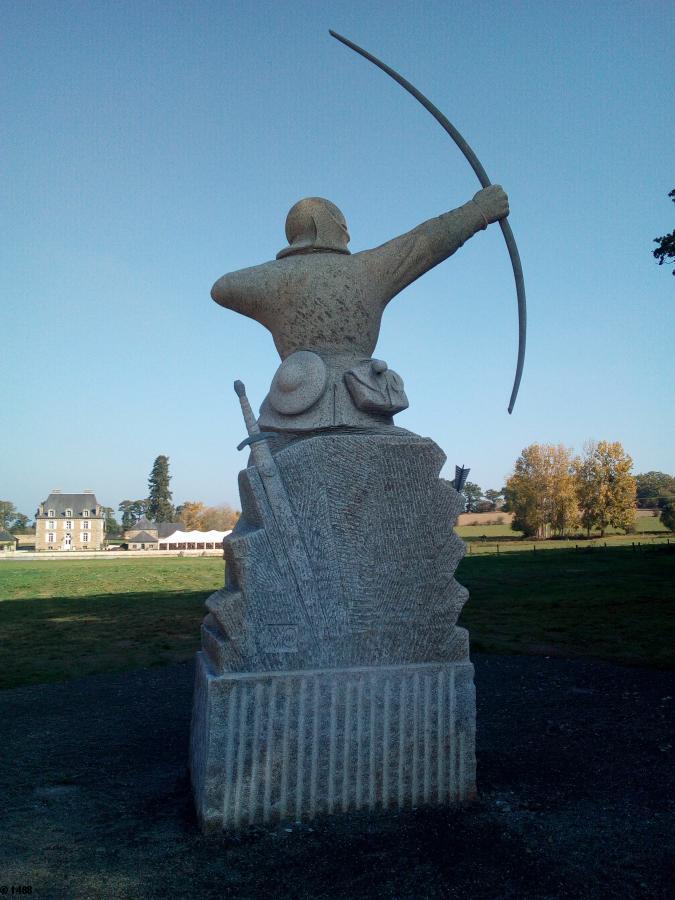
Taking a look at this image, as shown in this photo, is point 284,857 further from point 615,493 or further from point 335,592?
point 615,493

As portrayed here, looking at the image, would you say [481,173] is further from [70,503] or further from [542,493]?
[70,503]

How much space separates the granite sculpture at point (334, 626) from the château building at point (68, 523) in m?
73.0

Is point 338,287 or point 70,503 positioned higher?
point 70,503

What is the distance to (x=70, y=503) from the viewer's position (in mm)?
73938

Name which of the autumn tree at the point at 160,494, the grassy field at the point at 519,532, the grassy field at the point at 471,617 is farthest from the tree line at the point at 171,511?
the grassy field at the point at 471,617

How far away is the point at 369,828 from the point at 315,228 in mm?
3929

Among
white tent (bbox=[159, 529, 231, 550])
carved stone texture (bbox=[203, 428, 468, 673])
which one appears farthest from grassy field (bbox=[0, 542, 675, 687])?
white tent (bbox=[159, 529, 231, 550])

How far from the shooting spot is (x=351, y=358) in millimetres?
4574

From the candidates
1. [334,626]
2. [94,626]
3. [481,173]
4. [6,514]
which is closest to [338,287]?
[481,173]

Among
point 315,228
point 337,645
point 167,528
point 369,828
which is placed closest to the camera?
point 369,828

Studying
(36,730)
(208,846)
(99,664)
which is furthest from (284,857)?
(99,664)

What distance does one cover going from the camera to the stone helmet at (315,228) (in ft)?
16.1

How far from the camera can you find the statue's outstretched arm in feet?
15.7

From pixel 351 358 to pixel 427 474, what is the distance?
0.98m
